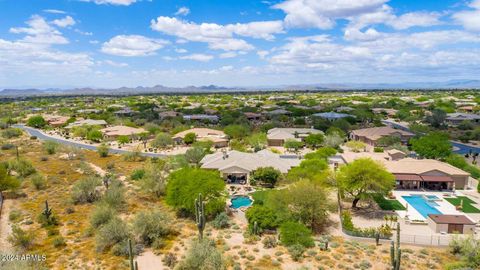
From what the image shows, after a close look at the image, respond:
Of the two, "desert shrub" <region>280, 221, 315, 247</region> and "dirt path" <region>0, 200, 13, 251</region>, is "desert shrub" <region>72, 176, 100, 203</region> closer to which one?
"dirt path" <region>0, 200, 13, 251</region>

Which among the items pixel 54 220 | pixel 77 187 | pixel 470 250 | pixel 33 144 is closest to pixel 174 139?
pixel 33 144

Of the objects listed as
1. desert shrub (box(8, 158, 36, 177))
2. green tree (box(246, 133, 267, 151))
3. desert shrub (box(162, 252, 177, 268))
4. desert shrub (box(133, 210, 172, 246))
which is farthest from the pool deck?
desert shrub (box(8, 158, 36, 177))

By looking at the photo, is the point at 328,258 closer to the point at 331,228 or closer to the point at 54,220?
the point at 331,228

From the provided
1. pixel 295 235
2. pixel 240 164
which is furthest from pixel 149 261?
pixel 240 164

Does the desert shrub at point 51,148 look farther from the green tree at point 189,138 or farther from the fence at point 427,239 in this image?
the fence at point 427,239

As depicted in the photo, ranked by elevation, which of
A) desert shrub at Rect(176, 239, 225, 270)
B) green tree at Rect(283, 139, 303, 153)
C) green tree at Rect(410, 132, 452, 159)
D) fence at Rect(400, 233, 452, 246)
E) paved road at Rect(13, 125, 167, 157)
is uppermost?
green tree at Rect(410, 132, 452, 159)

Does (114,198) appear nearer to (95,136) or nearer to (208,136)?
(208,136)
